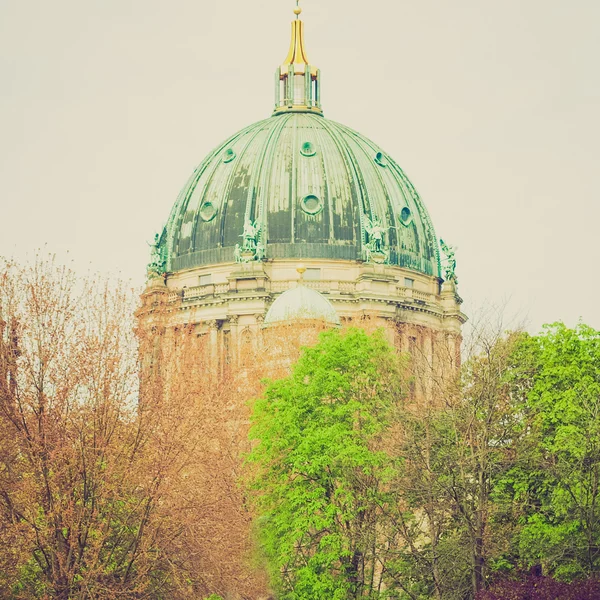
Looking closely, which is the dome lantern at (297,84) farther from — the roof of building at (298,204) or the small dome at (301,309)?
the small dome at (301,309)

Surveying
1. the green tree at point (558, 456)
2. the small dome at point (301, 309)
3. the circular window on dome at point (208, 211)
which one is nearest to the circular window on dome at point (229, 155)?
the circular window on dome at point (208, 211)

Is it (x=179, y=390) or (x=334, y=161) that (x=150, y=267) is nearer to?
(x=334, y=161)

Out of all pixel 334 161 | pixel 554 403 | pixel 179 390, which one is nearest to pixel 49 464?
pixel 179 390

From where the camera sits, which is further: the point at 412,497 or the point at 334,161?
the point at 334,161

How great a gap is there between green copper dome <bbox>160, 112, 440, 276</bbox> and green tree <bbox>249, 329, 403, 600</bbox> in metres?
39.0

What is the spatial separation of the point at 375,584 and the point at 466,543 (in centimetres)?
761

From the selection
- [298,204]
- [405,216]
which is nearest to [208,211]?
[298,204]

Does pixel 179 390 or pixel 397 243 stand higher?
pixel 397 243

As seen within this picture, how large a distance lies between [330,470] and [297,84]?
53.2 meters

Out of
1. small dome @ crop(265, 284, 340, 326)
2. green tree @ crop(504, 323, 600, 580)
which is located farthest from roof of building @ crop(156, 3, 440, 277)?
green tree @ crop(504, 323, 600, 580)

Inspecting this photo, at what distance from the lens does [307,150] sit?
8144 centimetres

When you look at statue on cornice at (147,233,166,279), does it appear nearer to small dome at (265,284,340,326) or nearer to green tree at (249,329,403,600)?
small dome at (265,284,340,326)

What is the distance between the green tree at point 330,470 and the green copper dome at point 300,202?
38951mm

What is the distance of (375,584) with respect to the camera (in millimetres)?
43875
